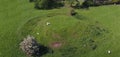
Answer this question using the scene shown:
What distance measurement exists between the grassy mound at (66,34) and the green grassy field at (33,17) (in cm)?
34

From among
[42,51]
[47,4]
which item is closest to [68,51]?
[42,51]

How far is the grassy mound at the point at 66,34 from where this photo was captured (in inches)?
2217

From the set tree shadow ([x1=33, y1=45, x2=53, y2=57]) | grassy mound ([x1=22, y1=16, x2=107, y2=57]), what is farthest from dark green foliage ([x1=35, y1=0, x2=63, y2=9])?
tree shadow ([x1=33, y1=45, x2=53, y2=57])

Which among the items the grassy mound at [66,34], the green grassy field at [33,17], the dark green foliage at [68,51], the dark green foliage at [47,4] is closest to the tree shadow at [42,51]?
the grassy mound at [66,34]

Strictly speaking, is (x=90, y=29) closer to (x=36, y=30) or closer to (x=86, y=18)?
(x=86, y=18)

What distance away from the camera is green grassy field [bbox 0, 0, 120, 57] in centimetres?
5612

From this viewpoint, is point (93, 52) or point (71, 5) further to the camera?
point (71, 5)

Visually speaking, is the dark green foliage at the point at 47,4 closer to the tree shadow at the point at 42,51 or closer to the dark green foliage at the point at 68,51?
the tree shadow at the point at 42,51

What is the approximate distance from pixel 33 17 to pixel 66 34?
27.0 feet

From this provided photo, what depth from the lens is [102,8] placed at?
67.0 meters

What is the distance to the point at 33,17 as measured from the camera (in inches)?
2475

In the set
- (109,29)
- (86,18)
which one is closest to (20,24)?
(86,18)

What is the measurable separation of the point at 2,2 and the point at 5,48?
15376mm

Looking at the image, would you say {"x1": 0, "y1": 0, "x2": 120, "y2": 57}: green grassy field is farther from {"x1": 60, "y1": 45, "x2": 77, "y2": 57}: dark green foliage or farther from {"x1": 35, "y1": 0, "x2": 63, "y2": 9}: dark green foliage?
{"x1": 60, "y1": 45, "x2": 77, "y2": 57}: dark green foliage
